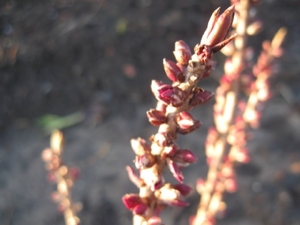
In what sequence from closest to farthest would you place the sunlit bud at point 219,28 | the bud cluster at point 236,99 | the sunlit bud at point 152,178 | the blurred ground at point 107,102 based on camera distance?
the sunlit bud at point 219,28 → the sunlit bud at point 152,178 → the bud cluster at point 236,99 → the blurred ground at point 107,102

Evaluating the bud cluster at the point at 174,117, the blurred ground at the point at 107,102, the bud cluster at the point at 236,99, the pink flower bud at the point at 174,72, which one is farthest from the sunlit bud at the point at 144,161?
the blurred ground at the point at 107,102

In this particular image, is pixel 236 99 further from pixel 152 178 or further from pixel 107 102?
pixel 107 102

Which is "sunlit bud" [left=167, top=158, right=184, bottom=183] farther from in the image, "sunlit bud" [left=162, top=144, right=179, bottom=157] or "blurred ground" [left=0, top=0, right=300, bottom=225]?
"blurred ground" [left=0, top=0, right=300, bottom=225]

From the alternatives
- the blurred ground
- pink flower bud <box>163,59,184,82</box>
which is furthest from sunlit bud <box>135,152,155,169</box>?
the blurred ground

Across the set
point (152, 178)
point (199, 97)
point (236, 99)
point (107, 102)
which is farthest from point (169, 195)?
point (107, 102)

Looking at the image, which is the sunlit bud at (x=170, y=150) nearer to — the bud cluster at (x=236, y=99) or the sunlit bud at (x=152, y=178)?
the sunlit bud at (x=152, y=178)

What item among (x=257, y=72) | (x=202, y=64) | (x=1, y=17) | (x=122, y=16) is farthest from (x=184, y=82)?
(x=1, y=17)

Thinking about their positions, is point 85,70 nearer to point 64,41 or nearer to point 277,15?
point 64,41
